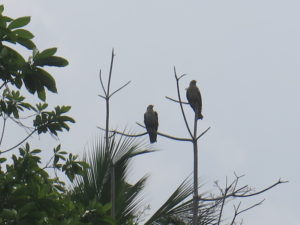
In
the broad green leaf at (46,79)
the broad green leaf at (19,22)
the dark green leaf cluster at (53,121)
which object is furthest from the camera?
the dark green leaf cluster at (53,121)

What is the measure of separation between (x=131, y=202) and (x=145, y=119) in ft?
20.5

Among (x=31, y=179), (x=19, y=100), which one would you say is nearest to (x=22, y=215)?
(x=31, y=179)

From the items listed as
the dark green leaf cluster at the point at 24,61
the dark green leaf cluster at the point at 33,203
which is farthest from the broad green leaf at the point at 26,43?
the dark green leaf cluster at the point at 33,203

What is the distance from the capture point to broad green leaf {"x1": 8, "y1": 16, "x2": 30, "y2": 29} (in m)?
3.48

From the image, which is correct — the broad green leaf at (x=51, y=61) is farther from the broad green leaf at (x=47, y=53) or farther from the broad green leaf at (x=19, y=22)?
the broad green leaf at (x=19, y=22)

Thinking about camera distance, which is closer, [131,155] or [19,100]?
[19,100]

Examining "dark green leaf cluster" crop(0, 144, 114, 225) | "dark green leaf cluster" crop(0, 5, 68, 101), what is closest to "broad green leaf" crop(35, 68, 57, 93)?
"dark green leaf cluster" crop(0, 5, 68, 101)

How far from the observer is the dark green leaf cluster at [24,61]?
349 centimetres

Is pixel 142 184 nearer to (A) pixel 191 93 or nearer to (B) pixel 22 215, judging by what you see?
(B) pixel 22 215

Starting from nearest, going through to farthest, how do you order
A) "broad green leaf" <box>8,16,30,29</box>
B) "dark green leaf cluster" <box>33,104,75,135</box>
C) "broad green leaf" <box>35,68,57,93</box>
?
"broad green leaf" <box>8,16,30,29</box>
"broad green leaf" <box>35,68,57,93</box>
"dark green leaf cluster" <box>33,104,75,135</box>

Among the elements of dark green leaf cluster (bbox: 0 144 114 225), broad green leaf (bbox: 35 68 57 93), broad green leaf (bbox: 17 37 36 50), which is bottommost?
dark green leaf cluster (bbox: 0 144 114 225)

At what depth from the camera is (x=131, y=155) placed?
19.7 ft

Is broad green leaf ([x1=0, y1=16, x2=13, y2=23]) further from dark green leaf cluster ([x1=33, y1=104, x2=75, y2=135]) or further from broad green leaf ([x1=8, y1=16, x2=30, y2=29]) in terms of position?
dark green leaf cluster ([x1=33, y1=104, x2=75, y2=135])

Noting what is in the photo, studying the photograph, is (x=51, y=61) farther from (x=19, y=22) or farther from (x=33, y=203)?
(x=33, y=203)
